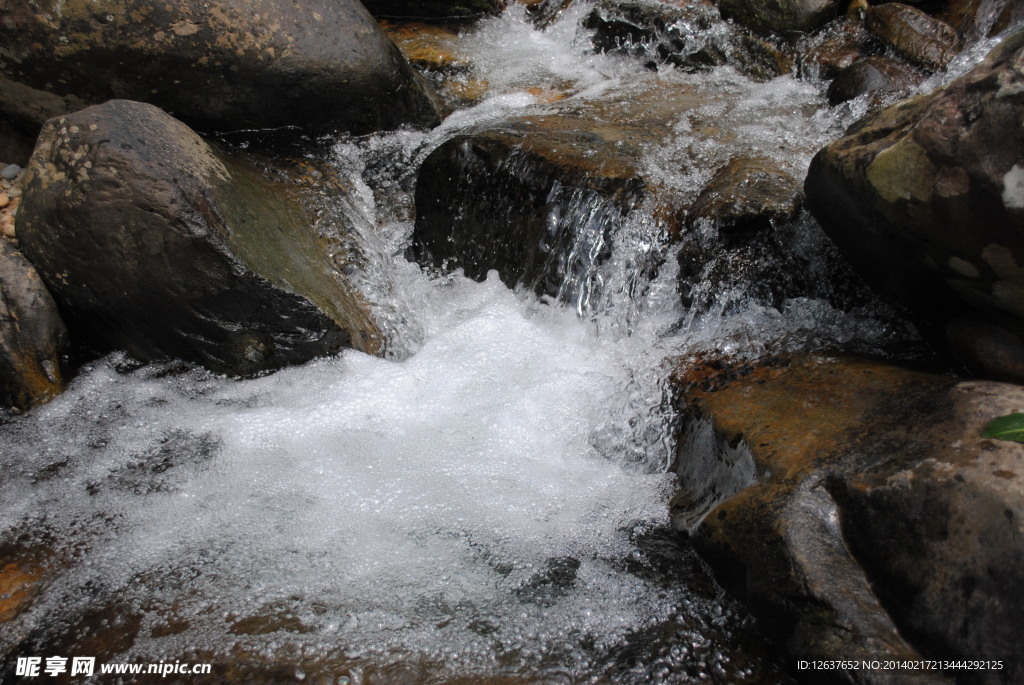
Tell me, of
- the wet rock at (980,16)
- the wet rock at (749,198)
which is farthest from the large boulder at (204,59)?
the wet rock at (980,16)

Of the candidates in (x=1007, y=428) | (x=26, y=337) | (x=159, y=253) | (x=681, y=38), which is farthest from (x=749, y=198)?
(x=26, y=337)

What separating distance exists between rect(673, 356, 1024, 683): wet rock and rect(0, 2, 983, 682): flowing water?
8.8 inches

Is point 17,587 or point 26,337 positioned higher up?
point 26,337

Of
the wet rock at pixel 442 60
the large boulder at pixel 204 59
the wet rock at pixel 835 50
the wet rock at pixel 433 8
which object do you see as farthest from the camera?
the wet rock at pixel 433 8

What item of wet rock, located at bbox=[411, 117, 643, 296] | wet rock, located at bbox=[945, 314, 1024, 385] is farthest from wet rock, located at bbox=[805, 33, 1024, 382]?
wet rock, located at bbox=[411, 117, 643, 296]

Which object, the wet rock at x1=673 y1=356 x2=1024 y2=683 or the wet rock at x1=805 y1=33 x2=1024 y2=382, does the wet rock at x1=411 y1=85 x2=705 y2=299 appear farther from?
the wet rock at x1=673 y1=356 x2=1024 y2=683

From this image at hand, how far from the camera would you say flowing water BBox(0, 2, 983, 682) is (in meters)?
2.25

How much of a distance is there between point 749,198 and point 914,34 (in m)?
3.23

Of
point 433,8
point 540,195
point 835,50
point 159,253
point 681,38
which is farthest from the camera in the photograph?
point 433,8

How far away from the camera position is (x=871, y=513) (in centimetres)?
219

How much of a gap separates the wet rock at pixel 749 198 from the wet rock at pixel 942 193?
32cm

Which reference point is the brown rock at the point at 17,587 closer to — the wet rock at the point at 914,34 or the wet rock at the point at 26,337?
the wet rock at the point at 26,337

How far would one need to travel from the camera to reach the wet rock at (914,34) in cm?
541

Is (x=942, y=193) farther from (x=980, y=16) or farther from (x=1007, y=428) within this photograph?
(x=980, y=16)
